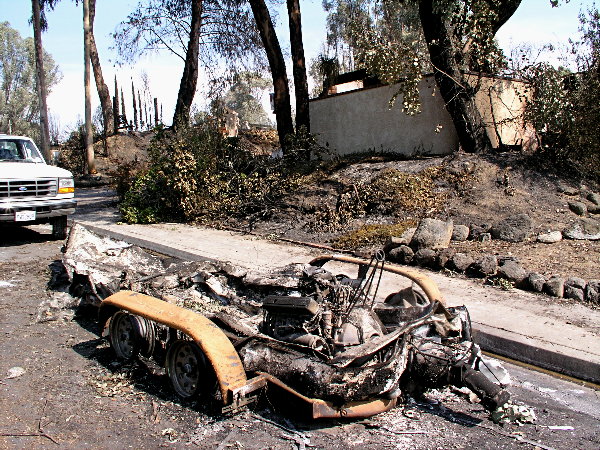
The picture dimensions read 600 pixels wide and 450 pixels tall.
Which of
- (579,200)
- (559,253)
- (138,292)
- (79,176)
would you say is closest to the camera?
(138,292)

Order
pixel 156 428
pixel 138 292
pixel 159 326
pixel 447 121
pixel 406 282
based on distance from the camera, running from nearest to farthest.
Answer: pixel 156 428 → pixel 159 326 → pixel 138 292 → pixel 406 282 → pixel 447 121

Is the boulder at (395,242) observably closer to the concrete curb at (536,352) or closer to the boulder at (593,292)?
the boulder at (593,292)

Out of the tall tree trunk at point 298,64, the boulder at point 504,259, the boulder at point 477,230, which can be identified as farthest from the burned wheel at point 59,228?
the boulder at point 504,259

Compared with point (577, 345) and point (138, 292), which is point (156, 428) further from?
point (577, 345)

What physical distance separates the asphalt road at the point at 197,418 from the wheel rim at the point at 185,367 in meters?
0.12

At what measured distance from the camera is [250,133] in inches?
1033

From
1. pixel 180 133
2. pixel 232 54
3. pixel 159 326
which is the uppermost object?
pixel 232 54

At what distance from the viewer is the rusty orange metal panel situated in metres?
4.01

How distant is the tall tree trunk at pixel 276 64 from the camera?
16141mm

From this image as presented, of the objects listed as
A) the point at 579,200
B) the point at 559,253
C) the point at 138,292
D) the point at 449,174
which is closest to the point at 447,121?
A: the point at 449,174

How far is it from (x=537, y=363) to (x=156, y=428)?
3.67m

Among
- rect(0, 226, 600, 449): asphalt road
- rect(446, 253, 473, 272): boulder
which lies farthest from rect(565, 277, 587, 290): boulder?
rect(0, 226, 600, 449): asphalt road

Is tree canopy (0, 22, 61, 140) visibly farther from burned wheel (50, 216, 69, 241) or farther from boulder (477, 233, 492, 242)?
boulder (477, 233, 492, 242)

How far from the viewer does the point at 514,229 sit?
31.7ft
